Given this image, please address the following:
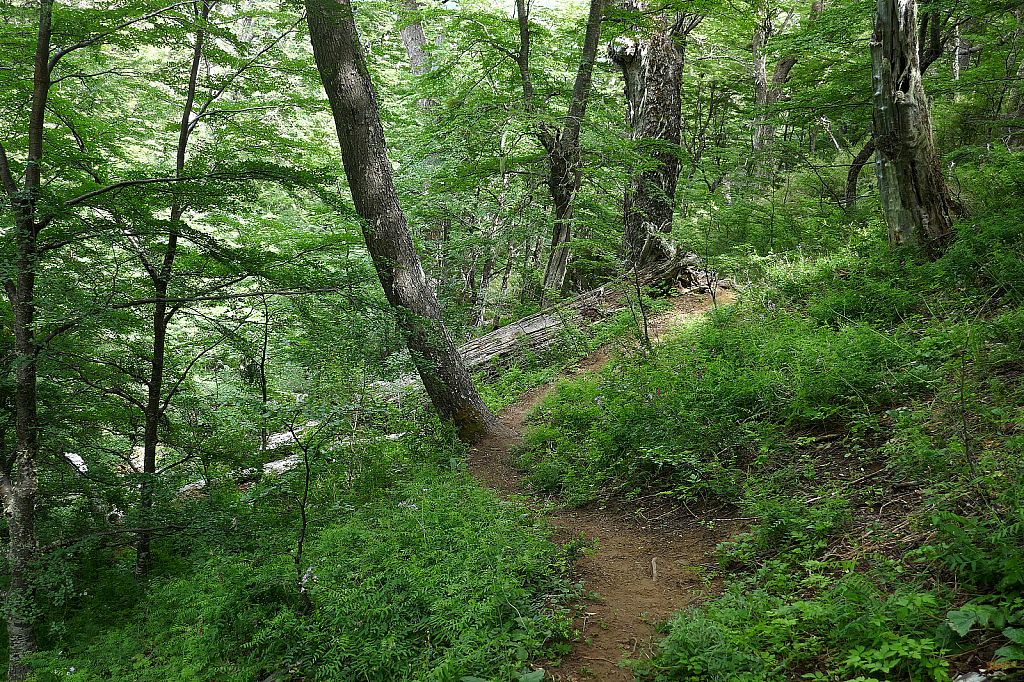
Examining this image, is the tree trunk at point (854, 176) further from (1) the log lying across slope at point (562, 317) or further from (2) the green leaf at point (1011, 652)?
(2) the green leaf at point (1011, 652)

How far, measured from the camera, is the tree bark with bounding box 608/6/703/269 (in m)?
9.67

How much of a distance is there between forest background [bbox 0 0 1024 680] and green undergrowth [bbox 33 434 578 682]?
26 mm

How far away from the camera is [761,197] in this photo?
10922 millimetres

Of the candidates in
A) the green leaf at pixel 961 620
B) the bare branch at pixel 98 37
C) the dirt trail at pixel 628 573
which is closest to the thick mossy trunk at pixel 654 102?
the dirt trail at pixel 628 573

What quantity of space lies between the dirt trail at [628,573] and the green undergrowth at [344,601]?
17 centimetres

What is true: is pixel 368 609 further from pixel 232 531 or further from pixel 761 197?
pixel 761 197

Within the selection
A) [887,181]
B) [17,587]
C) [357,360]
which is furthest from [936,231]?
[17,587]

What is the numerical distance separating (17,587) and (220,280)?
272 centimetres

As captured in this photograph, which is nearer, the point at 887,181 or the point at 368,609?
the point at 368,609

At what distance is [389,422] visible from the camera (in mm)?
7688

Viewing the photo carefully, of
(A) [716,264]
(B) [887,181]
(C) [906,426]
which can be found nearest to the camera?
(C) [906,426]

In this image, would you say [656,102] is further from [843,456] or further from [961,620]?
[961,620]

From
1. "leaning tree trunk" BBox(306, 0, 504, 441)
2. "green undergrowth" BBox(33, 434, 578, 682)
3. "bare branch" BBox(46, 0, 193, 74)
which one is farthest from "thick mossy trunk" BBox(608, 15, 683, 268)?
"bare branch" BBox(46, 0, 193, 74)

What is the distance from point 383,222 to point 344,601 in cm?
443
